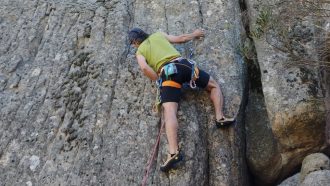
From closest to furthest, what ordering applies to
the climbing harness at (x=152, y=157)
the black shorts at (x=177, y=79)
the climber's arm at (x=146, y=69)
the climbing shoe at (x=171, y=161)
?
the climbing shoe at (x=171, y=161) → the climbing harness at (x=152, y=157) → the black shorts at (x=177, y=79) → the climber's arm at (x=146, y=69)

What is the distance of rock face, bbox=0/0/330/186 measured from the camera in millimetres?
7703

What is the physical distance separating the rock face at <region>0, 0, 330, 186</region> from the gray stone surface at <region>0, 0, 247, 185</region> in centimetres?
2

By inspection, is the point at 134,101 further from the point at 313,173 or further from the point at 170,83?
the point at 313,173

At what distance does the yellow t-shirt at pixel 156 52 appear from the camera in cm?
797

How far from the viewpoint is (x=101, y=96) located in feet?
27.6

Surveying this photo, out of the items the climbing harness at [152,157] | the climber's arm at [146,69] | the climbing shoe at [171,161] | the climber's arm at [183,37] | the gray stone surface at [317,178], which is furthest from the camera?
the climber's arm at [183,37]

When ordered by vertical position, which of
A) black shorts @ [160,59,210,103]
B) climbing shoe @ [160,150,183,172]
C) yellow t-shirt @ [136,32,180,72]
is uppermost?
yellow t-shirt @ [136,32,180,72]

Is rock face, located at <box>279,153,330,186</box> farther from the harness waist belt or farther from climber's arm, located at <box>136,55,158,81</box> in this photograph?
climber's arm, located at <box>136,55,158,81</box>

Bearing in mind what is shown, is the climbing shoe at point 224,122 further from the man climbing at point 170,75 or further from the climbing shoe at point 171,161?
the climbing shoe at point 171,161

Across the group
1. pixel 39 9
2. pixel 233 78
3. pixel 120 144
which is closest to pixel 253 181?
pixel 233 78

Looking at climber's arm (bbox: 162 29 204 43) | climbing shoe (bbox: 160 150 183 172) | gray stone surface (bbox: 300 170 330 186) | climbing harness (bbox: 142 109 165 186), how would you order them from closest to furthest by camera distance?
gray stone surface (bbox: 300 170 330 186) → climbing shoe (bbox: 160 150 183 172) → climbing harness (bbox: 142 109 165 186) → climber's arm (bbox: 162 29 204 43)

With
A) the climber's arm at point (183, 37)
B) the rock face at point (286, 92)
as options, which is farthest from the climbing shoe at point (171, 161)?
the climber's arm at point (183, 37)

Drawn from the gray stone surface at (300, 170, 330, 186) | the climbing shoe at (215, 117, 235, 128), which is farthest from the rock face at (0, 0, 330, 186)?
the gray stone surface at (300, 170, 330, 186)

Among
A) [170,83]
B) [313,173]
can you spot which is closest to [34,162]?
[170,83]
